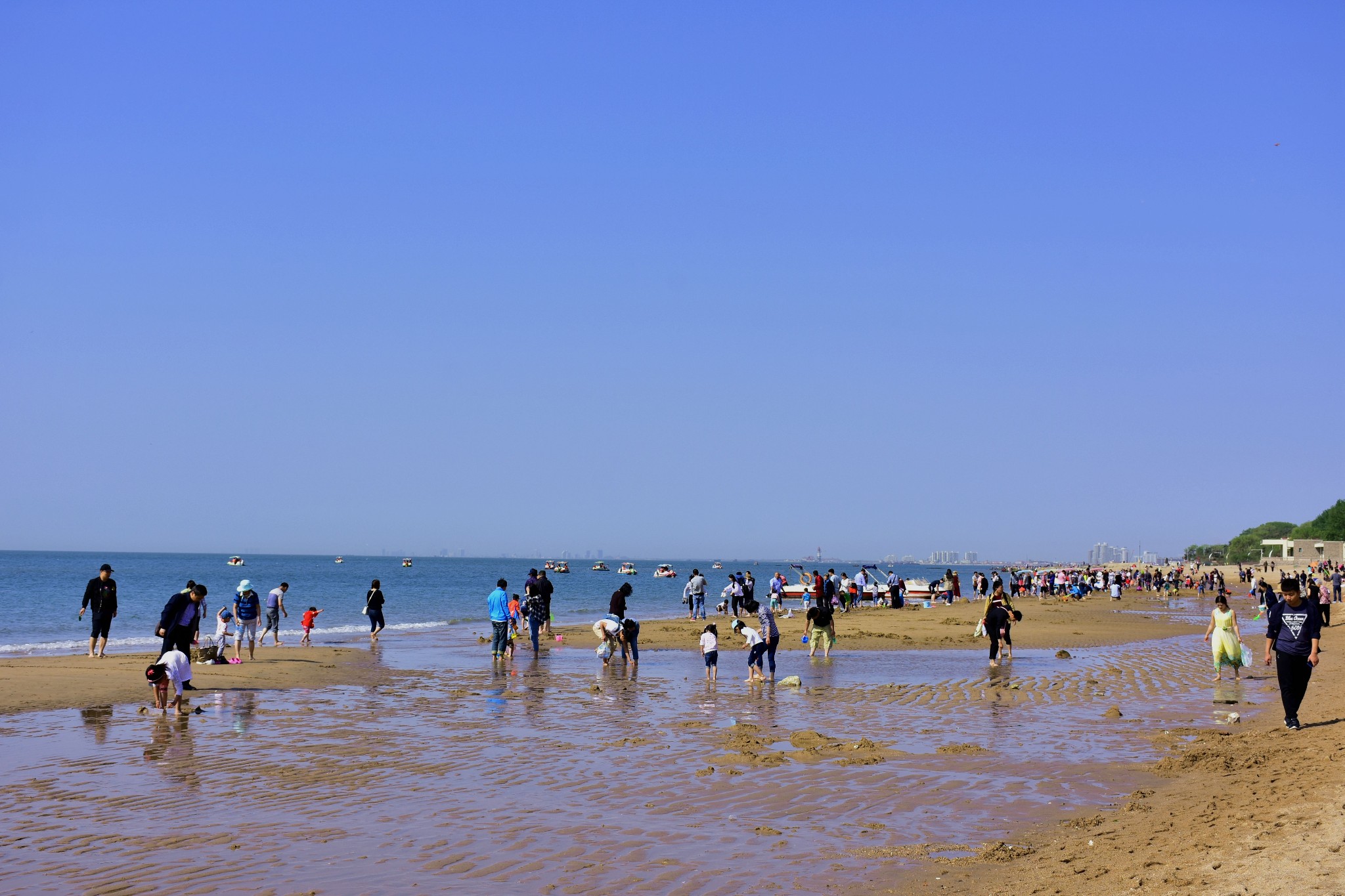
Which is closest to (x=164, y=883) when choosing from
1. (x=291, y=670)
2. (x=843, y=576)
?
(x=291, y=670)

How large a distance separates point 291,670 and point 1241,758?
1689cm

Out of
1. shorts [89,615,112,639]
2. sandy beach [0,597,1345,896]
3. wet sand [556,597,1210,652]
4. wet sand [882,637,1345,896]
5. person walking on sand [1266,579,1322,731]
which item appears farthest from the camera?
wet sand [556,597,1210,652]

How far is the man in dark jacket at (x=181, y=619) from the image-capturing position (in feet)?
50.4

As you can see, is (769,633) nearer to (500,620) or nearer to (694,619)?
(500,620)

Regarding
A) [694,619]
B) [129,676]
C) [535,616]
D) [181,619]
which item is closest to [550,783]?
[181,619]

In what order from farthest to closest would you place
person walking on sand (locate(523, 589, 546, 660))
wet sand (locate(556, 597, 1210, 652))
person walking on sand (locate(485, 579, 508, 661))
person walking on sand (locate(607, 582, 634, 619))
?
wet sand (locate(556, 597, 1210, 652))
person walking on sand (locate(607, 582, 634, 619))
person walking on sand (locate(523, 589, 546, 660))
person walking on sand (locate(485, 579, 508, 661))

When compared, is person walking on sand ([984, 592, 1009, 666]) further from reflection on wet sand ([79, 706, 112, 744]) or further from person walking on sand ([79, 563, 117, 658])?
person walking on sand ([79, 563, 117, 658])

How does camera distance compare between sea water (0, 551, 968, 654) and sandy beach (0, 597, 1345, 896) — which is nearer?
sandy beach (0, 597, 1345, 896)

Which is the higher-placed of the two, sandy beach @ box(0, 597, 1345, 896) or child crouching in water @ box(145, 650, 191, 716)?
child crouching in water @ box(145, 650, 191, 716)

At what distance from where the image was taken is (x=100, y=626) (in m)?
21.0

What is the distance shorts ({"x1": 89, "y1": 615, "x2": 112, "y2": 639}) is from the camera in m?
20.8

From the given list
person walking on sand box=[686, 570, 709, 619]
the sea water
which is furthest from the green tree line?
person walking on sand box=[686, 570, 709, 619]

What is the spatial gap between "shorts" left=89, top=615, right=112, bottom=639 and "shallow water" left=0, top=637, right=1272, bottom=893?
6.36 meters

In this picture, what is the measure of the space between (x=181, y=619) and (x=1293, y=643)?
15604 millimetres
